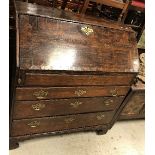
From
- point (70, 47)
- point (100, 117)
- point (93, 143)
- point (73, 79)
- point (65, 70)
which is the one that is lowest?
point (93, 143)

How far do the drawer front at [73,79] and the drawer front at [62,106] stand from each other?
214 millimetres

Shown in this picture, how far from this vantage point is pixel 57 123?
7.95 ft

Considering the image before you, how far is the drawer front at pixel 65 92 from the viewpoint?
1.97 m

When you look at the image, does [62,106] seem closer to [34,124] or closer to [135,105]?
[34,124]

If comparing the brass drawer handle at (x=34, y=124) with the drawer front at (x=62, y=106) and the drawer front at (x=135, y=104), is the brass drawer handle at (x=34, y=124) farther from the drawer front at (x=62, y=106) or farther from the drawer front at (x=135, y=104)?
the drawer front at (x=135, y=104)

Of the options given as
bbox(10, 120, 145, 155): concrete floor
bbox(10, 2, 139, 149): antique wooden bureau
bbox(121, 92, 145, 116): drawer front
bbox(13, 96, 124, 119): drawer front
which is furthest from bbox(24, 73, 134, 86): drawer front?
bbox(10, 120, 145, 155): concrete floor

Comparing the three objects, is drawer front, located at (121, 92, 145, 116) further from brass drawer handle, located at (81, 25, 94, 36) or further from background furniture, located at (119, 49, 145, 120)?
brass drawer handle, located at (81, 25, 94, 36)

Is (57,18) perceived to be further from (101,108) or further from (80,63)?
(101,108)

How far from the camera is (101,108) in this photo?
8.36 feet

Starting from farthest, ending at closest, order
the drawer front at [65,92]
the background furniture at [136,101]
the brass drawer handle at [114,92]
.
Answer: the background furniture at [136,101]
the brass drawer handle at [114,92]
the drawer front at [65,92]

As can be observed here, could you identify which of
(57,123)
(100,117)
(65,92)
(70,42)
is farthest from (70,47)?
(100,117)

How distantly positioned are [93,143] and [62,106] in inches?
32.1

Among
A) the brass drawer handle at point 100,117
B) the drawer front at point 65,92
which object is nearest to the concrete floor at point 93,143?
the brass drawer handle at point 100,117
